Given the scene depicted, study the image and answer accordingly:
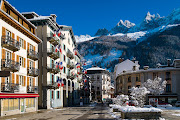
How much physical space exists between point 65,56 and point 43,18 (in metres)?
19.4

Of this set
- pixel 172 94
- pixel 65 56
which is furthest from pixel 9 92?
pixel 172 94

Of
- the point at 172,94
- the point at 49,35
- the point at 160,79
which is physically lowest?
the point at 172,94

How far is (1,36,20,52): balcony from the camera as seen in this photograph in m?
32.3

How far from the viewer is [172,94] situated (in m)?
68.0

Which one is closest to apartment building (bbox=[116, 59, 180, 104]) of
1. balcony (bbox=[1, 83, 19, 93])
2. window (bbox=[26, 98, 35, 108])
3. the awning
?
window (bbox=[26, 98, 35, 108])

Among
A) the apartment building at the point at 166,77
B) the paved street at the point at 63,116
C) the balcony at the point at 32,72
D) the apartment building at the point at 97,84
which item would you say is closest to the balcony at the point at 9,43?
the balcony at the point at 32,72

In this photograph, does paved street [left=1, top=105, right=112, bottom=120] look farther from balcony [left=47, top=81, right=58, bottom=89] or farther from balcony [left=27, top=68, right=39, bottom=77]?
balcony [left=47, top=81, right=58, bottom=89]

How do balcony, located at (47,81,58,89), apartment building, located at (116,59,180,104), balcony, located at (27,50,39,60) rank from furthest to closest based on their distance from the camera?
apartment building, located at (116,59,180,104), balcony, located at (47,81,58,89), balcony, located at (27,50,39,60)

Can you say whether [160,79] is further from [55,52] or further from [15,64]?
[15,64]

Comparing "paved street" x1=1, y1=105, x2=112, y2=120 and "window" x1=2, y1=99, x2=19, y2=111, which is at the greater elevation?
"window" x1=2, y1=99, x2=19, y2=111

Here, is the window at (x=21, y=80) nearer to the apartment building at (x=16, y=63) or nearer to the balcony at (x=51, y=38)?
the apartment building at (x=16, y=63)

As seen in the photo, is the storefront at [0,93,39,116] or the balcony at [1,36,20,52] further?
the balcony at [1,36,20,52]

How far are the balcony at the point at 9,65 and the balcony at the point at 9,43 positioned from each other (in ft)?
6.29

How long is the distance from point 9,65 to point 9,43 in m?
3.04
